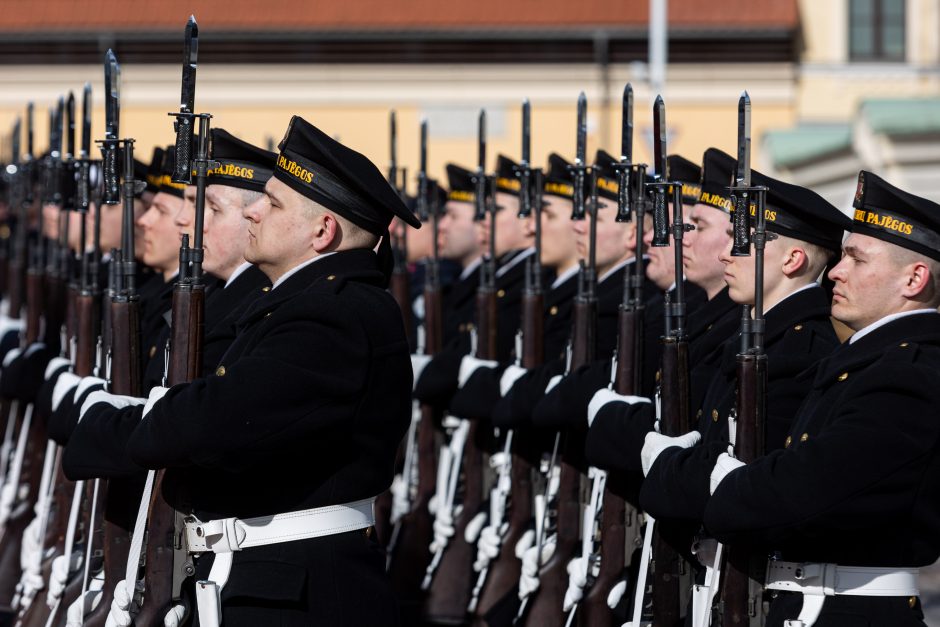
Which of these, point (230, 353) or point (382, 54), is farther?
point (382, 54)

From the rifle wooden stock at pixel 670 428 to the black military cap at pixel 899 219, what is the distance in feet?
2.42

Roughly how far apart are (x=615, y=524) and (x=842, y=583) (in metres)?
1.52

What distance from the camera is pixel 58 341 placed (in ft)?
26.3

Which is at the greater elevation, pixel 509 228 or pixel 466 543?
pixel 509 228

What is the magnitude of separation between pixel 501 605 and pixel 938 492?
10.1 feet

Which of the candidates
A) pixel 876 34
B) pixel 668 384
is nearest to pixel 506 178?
pixel 668 384

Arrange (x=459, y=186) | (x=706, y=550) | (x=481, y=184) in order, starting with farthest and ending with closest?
(x=459, y=186)
(x=481, y=184)
(x=706, y=550)

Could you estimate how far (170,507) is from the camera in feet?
14.6

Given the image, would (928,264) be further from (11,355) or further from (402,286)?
(11,355)

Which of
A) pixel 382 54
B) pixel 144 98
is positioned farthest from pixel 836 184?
pixel 144 98

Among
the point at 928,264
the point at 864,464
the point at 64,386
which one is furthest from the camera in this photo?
the point at 64,386

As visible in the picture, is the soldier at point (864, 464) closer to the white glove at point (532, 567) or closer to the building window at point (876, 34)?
the white glove at point (532, 567)

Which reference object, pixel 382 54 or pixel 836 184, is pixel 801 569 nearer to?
pixel 836 184

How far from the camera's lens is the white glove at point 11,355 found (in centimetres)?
809
